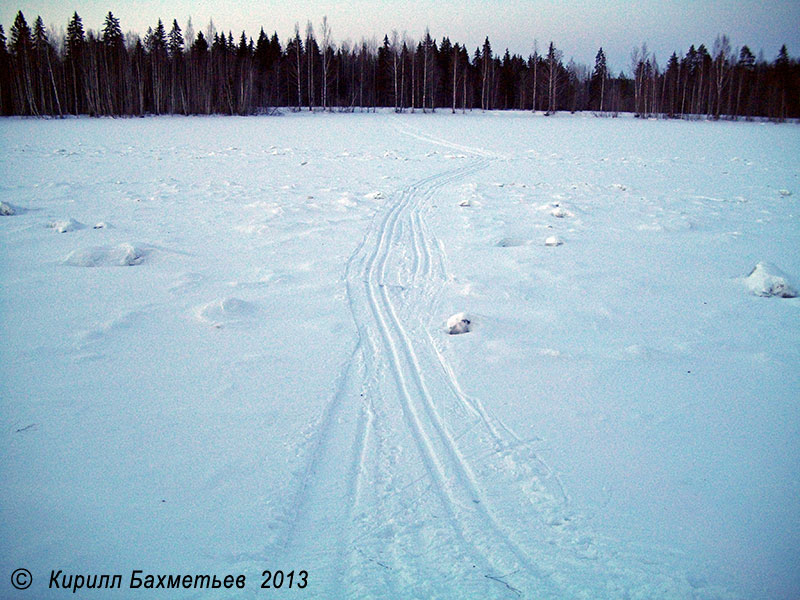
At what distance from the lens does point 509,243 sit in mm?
6977

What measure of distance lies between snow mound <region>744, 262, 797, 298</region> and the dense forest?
46.0 metres

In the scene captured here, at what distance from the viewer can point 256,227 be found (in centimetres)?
755

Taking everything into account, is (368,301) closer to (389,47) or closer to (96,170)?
(96,170)

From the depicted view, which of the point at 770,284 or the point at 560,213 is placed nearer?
the point at 770,284

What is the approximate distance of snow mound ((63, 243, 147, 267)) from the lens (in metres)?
5.66

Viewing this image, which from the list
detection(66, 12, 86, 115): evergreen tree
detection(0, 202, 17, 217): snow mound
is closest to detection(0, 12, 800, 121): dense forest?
detection(66, 12, 86, 115): evergreen tree

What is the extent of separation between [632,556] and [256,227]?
22.5ft

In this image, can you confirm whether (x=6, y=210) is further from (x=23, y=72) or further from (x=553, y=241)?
(x=23, y=72)

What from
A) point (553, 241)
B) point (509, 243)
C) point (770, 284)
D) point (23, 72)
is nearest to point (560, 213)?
point (553, 241)

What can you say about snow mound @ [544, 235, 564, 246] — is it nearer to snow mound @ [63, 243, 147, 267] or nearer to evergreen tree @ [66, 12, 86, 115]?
snow mound @ [63, 243, 147, 267]

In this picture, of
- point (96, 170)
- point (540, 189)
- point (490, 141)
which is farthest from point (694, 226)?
point (490, 141)

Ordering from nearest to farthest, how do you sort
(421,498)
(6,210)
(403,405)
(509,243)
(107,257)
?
(421,498) → (403,405) → (107,257) → (509,243) → (6,210)

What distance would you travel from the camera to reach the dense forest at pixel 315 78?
40406mm

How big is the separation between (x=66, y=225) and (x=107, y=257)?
6.38 feet
